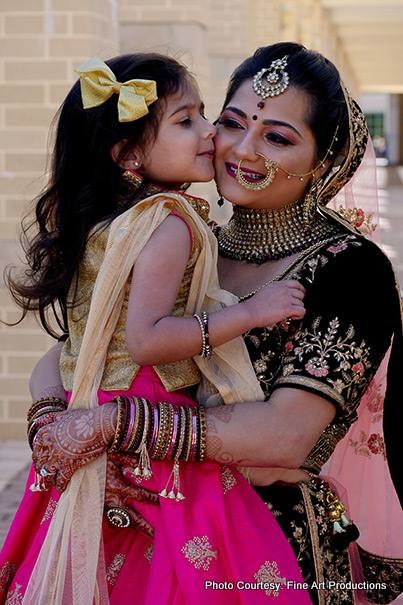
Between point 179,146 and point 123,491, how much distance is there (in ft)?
2.82

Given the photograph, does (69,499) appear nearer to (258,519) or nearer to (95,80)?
(258,519)

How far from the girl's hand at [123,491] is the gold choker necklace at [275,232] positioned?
0.75 meters

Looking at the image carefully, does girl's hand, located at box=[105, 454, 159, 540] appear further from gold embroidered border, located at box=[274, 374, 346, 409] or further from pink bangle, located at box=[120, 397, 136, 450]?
gold embroidered border, located at box=[274, 374, 346, 409]

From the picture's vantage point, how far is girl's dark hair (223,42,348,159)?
2428 millimetres

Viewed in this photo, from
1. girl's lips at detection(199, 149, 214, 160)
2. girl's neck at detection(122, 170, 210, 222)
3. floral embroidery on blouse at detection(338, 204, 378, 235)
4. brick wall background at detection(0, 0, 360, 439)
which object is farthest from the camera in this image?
brick wall background at detection(0, 0, 360, 439)

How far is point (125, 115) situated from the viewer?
2109mm

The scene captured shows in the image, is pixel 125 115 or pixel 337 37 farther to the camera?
pixel 337 37

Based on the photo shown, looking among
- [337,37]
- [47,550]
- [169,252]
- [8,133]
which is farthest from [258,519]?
[337,37]

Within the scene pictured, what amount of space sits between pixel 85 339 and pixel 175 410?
267mm

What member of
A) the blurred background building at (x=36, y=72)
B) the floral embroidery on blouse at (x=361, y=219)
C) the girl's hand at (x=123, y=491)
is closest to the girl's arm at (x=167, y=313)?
the girl's hand at (x=123, y=491)

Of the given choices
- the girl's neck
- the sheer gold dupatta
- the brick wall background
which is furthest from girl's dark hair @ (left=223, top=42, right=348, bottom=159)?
the brick wall background

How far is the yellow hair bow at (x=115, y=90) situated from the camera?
2105 mm

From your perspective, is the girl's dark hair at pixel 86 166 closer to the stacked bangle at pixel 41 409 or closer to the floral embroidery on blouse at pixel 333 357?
the stacked bangle at pixel 41 409

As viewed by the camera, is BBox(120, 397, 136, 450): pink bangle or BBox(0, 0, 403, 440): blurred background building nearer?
BBox(120, 397, 136, 450): pink bangle
